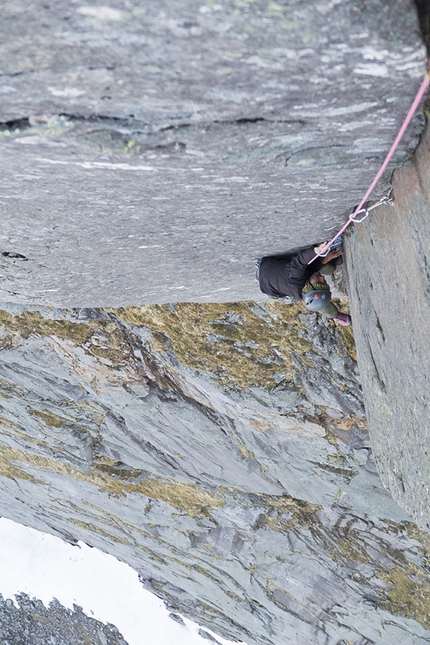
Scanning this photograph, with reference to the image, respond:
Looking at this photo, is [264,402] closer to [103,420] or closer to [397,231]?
[103,420]

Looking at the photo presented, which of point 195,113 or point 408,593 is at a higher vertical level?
point 195,113

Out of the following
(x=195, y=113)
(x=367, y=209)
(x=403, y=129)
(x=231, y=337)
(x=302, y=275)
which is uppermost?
(x=403, y=129)

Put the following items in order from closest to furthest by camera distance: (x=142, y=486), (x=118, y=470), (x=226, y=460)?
(x=226, y=460) < (x=118, y=470) < (x=142, y=486)

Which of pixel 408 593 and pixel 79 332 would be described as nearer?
pixel 79 332

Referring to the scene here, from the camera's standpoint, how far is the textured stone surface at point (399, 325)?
118 inches

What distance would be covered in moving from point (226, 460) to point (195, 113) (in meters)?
9.16

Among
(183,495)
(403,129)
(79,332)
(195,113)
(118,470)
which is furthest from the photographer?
(118,470)

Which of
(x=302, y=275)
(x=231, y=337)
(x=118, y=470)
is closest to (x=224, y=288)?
(x=302, y=275)

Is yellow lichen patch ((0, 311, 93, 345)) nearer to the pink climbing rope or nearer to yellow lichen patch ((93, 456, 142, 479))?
yellow lichen patch ((93, 456, 142, 479))

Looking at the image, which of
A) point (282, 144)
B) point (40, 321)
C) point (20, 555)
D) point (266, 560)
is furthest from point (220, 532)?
point (282, 144)

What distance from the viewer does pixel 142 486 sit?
13.7 meters

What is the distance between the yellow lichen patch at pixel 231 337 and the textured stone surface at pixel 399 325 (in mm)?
2581

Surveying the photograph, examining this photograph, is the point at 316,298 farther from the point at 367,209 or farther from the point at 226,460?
the point at 226,460

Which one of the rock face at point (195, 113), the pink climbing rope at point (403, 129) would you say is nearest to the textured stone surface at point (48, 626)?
the rock face at point (195, 113)
